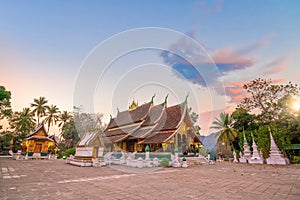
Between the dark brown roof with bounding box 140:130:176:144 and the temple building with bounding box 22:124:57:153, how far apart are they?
2125cm

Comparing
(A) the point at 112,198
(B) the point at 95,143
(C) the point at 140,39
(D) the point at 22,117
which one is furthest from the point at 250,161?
(D) the point at 22,117

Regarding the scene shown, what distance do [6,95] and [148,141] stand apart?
55.3ft

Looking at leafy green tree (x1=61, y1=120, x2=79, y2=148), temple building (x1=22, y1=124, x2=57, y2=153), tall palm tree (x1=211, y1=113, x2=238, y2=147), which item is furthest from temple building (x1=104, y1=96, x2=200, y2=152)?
leafy green tree (x1=61, y1=120, x2=79, y2=148)

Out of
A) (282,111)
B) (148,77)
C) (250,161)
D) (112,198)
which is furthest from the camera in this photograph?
(282,111)

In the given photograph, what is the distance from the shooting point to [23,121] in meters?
38.3

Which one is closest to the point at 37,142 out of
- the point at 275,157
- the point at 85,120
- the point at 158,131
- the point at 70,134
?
the point at 70,134

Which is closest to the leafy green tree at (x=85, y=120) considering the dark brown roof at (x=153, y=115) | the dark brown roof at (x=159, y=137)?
the dark brown roof at (x=153, y=115)

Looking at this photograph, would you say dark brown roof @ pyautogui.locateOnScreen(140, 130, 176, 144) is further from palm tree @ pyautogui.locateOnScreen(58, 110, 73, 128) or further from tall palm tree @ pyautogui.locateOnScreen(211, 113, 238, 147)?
palm tree @ pyautogui.locateOnScreen(58, 110, 73, 128)

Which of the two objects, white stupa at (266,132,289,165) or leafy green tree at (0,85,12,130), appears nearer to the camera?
white stupa at (266,132,289,165)

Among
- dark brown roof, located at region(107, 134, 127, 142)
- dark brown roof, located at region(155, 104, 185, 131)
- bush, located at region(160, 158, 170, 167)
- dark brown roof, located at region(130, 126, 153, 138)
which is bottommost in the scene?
bush, located at region(160, 158, 170, 167)

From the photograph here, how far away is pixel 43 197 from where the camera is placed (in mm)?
4328

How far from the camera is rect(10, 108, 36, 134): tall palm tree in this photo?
126 ft

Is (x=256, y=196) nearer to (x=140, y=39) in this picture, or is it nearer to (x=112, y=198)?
(x=112, y=198)

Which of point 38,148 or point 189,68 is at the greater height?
point 189,68
